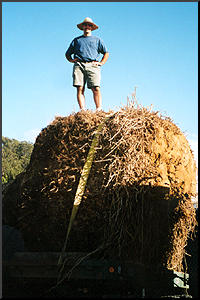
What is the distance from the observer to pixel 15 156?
2406cm

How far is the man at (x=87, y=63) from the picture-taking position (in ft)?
18.6

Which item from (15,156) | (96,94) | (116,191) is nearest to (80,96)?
(96,94)

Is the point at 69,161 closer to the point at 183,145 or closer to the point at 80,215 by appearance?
the point at 80,215

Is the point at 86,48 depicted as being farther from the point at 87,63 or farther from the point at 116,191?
the point at 116,191

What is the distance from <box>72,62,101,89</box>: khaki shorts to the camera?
5.67 metres

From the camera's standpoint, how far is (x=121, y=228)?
3.48 meters

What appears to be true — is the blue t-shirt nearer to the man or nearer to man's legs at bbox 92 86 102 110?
the man

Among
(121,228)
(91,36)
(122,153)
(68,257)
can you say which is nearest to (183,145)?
(122,153)

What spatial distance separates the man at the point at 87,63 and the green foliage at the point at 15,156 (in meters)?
14.6

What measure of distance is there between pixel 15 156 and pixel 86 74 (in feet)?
63.6

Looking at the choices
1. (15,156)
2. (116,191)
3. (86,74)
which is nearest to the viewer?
(116,191)

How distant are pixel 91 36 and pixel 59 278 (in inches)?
167

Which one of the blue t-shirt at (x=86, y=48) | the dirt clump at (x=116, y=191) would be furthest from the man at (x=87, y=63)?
the dirt clump at (x=116, y=191)

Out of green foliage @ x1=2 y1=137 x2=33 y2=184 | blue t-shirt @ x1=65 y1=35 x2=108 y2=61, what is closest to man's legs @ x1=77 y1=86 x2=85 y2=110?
blue t-shirt @ x1=65 y1=35 x2=108 y2=61
